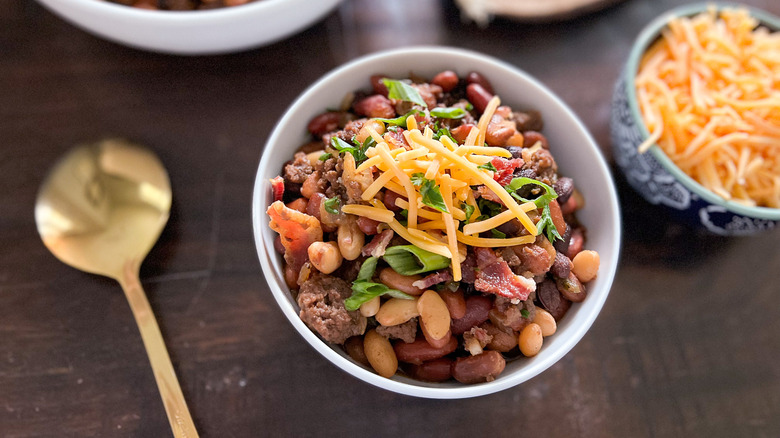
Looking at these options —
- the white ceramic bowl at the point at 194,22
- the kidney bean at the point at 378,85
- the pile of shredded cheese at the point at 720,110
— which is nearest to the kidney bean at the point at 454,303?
the kidney bean at the point at 378,85

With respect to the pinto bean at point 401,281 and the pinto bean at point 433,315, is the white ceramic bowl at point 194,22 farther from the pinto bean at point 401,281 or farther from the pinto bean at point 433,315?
the pinto bean at point 433,315

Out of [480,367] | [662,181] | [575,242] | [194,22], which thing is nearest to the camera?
[480,367]

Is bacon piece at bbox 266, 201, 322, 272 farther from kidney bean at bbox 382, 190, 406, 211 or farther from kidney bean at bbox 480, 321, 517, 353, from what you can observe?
kidney bean at bbox 480, 321, 517, 353

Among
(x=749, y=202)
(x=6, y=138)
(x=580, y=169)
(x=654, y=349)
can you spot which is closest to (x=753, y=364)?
(x=654, y=349)

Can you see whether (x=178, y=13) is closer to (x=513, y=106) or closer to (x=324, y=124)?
(x=324, y=124)

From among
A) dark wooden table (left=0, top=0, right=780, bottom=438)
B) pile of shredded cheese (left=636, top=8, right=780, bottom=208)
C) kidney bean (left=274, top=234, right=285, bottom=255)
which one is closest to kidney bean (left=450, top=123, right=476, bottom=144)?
kidney bean (left=274, top=234, right=285, bottom=255)

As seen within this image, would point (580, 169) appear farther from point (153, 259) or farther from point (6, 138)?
point (6, 138)

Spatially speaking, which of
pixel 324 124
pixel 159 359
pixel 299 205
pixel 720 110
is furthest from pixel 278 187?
pixel 720 110
